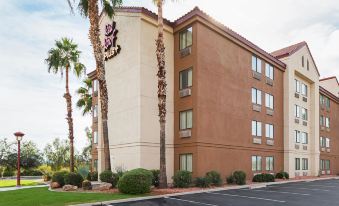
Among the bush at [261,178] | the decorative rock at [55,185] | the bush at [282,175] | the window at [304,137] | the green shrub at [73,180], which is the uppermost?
the window at [304,137]

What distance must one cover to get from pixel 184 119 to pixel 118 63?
7.32m

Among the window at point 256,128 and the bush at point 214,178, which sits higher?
the window at point 256,128

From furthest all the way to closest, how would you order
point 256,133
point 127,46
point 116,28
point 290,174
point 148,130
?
→ point 290,174 < point 256,133 < point 116,28 < point 127,46 < point 148,130

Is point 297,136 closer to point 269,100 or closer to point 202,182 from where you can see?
→ point 269,100

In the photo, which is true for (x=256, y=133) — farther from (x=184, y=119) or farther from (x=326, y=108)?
(x=326, y=108)

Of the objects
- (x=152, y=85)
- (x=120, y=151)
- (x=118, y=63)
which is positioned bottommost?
(x=120, y=151)

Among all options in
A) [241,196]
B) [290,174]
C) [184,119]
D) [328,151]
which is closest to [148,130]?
[184,119]

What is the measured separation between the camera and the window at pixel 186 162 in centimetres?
2214

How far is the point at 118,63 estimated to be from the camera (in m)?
25.2

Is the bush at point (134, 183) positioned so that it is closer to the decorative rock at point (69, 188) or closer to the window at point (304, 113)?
the decorative rock at point (69, 188)

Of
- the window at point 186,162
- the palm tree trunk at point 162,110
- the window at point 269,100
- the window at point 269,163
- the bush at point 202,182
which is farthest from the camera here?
the window at point 269,100

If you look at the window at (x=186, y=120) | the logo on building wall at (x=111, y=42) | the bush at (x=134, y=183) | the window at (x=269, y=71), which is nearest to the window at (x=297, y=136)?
the window at (x=269, y=71)

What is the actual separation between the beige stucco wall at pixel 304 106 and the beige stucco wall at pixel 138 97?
49.5 feet

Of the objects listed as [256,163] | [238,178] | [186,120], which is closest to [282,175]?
[256,163]
